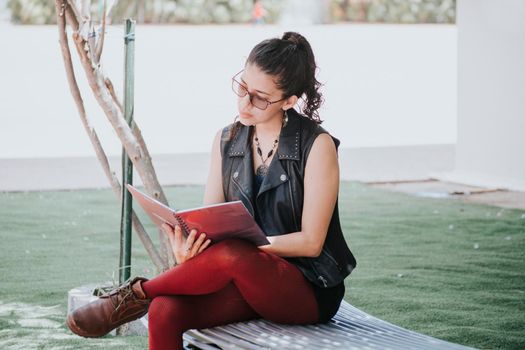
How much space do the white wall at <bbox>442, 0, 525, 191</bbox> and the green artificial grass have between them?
4.35ft

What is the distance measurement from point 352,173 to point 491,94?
5.82ft

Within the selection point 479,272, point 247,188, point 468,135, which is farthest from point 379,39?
point 247,188

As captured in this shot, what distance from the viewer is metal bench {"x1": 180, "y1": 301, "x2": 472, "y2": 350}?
288 cm

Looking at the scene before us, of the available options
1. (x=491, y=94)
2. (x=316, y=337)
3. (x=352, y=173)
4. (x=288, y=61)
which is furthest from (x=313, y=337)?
(x=352, y=173)

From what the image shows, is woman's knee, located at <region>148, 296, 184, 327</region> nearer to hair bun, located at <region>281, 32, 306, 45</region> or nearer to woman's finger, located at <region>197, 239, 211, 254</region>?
woman's finger, located at <region>197, 239, 211, 254</region>

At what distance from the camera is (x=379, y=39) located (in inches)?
922

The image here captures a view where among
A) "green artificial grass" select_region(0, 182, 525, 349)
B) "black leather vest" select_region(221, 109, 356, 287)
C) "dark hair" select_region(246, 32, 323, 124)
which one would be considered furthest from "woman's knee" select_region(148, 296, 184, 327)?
"green artificial grass" select_region(0, 182, 525, 349)

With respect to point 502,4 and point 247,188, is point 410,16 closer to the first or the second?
point 502,4

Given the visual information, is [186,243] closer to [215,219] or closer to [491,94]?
[215,219]

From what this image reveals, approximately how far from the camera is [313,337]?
118 inches

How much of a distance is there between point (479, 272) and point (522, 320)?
1.15 meters

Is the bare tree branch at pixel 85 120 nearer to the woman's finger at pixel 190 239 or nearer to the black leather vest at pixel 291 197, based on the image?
the black leather vest at pixel 291 197

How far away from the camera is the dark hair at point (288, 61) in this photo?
3.23 meters

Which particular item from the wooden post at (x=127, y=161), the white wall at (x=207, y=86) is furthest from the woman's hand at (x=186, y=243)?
the white wall at (x=207, y=86)
